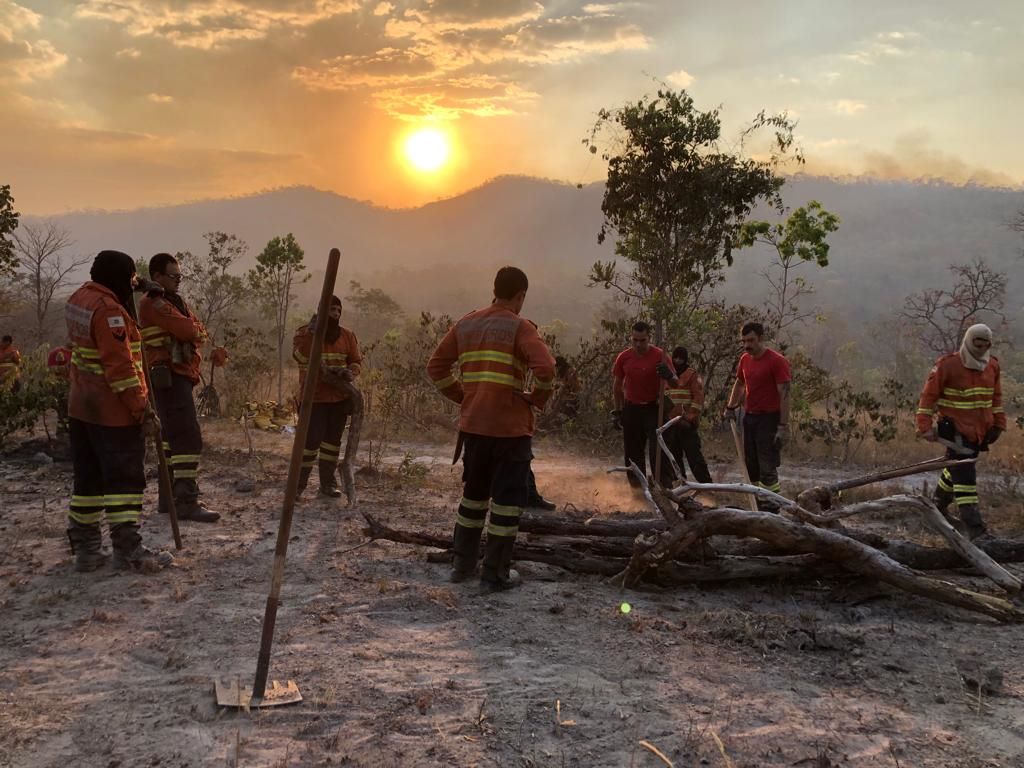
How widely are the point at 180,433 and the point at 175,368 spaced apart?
0.55m

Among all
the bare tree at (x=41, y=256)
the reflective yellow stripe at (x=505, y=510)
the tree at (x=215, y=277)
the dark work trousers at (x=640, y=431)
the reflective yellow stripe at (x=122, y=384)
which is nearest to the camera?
the reflective yellow stripe at (x=122, y=384)

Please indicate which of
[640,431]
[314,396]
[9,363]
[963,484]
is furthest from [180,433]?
[963,484]

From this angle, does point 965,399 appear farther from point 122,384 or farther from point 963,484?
point 122,384

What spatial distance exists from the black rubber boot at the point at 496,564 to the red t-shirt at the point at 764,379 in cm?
350

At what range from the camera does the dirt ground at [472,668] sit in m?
2.67

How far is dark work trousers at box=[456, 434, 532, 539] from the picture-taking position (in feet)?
14.7

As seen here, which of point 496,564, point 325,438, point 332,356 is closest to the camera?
point 496,564

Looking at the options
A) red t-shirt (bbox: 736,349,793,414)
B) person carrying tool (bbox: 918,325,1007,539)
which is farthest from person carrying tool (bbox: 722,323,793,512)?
person carrying tool (bbox: 918,325,1007,539)

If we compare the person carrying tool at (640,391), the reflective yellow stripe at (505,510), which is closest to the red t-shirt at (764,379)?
the person carrying tool at (640,391)

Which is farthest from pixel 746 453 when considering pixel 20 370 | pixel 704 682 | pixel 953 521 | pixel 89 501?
pixel 20 370

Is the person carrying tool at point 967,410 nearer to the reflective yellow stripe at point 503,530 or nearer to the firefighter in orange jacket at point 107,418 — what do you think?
the reflective yellow stripe at point 503,530

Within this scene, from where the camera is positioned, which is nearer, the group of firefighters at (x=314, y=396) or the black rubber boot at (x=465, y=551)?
the group of firefighters at (x=314, y=396)

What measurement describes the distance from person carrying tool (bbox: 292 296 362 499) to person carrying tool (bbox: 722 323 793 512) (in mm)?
3887

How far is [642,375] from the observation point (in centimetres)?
786
